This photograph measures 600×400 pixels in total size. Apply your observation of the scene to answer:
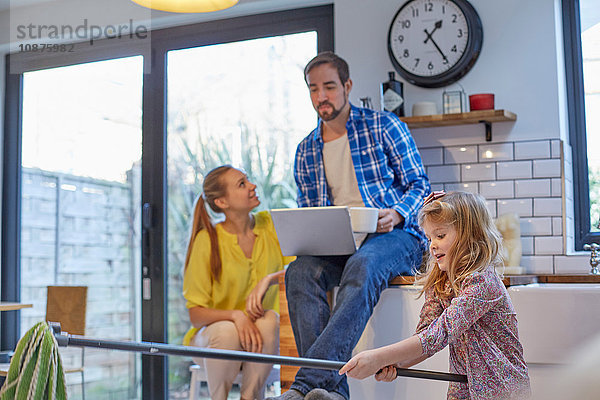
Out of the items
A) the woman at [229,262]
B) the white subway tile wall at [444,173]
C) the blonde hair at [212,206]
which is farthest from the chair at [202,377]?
the white subway tile wall at [444,173]

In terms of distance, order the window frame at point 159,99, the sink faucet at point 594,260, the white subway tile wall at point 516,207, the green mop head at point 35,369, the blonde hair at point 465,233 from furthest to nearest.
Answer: the window frame at point 159,99
the white subway tile wall at point 516,207
the sink faucet at point 594,260
the blonde hair at point 465,233
the green mop head at point 35,369

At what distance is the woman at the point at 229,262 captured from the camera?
2.84 meters

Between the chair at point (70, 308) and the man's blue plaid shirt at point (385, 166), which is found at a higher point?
the man's blue plaid shirt at point (385, 166)

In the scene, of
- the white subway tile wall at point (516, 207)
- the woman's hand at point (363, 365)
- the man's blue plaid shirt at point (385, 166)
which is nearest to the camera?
the woman's hand at point (363, 365)

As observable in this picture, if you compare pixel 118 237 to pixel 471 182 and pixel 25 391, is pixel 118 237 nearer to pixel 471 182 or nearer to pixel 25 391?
pixel 471 182

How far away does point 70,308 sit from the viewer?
10.6 feet

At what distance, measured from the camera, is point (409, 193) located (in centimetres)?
239

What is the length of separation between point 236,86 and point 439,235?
2.17 meters

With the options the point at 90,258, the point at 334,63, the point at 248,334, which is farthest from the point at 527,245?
the point at 90,258

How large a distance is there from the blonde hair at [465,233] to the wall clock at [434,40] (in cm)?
132

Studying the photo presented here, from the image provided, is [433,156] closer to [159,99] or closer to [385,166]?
[385,166]

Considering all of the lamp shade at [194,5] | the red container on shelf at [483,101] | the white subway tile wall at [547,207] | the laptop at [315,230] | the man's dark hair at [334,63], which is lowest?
the laptop at [315,230]

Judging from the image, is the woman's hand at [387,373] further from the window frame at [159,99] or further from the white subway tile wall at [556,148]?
the window frame at [159,99]

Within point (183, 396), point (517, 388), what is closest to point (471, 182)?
point (517, 388)
